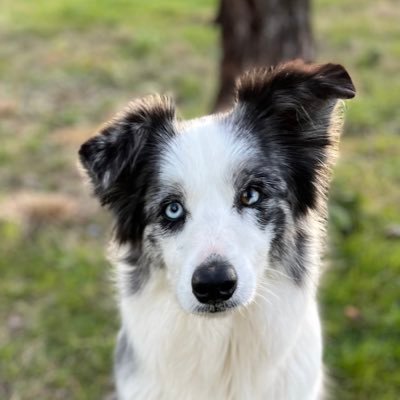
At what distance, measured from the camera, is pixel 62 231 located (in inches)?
207

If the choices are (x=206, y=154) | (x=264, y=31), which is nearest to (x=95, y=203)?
(x=264, y=31)

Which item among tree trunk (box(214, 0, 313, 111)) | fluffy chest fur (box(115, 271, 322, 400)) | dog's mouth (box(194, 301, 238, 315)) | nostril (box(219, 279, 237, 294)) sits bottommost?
fluffy chest fur (box(115, 271, 322, 400))

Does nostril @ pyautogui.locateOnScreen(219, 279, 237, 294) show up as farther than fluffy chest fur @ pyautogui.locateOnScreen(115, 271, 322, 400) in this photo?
No

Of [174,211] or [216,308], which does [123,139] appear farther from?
[216,308]

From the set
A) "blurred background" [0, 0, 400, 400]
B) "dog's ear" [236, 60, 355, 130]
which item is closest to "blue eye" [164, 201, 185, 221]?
"dog's ear" [236, 60, 355, 130]

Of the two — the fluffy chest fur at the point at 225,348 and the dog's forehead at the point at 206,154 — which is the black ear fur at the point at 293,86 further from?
the fluffy chest fur at the point at 225,348

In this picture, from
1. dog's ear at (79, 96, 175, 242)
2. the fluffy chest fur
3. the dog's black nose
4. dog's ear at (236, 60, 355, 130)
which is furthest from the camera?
the fluffy chest fur

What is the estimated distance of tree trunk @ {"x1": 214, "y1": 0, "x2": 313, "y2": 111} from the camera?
509 centimetres

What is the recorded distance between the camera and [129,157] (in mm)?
2656

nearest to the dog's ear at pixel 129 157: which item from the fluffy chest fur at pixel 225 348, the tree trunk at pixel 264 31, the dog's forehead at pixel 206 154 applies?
the dog's forehead at pixel 206 154

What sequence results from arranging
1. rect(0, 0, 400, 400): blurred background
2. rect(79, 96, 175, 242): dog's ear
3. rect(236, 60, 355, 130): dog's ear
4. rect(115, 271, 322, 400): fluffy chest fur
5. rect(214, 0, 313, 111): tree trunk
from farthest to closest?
1. rect(214, 0, 313, 111): tree trunk
2. rect(0, 0, 400, 400): blurred background
3. rect(115, 271, 322, 400): fluffy chest fur
4. rect(79, 96, 175, 242): dog's ear
5. rect(236, 60, 355, 130): dog's ear

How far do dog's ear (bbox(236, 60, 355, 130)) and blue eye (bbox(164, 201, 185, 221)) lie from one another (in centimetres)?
56

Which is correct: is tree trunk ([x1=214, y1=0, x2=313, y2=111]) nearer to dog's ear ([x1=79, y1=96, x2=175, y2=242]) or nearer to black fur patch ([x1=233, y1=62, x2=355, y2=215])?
black fur patch ([x1=233, y1=62, x2=355, y2=215])

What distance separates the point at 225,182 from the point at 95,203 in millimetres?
3350
